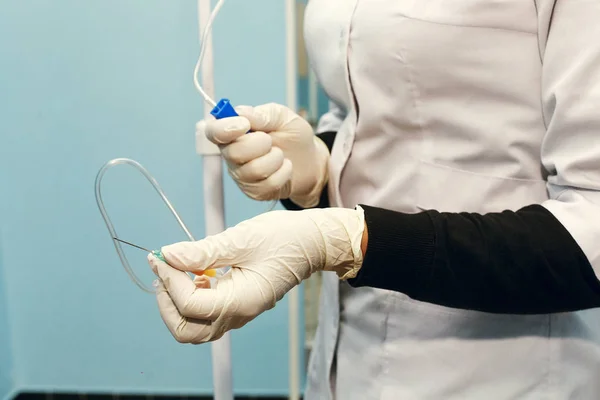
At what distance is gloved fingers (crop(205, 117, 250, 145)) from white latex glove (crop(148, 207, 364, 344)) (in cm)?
13

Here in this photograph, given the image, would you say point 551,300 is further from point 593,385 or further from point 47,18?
point 47,18

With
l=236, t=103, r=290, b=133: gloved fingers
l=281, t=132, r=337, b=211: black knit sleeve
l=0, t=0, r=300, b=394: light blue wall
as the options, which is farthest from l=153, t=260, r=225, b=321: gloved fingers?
l=0, t=0, r=300, b=394: light blue wall

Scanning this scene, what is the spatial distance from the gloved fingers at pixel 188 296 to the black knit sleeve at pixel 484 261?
15 cm

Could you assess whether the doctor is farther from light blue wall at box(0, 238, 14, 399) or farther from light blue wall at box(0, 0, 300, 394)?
light blue wall at box(0, 238, 14, 399)

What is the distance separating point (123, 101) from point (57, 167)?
0.70 ft

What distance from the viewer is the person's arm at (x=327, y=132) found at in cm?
83

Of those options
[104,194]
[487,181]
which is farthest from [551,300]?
[104,194]

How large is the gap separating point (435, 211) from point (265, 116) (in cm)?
27

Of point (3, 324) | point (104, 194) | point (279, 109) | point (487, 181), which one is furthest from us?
point (3, 324)

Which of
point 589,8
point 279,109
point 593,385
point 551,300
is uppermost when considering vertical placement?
point 589,8

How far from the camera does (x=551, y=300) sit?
0.52m

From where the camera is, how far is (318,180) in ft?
2.62

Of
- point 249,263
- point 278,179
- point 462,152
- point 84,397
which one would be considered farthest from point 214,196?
point 84,397

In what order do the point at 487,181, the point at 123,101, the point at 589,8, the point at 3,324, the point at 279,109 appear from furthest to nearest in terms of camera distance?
1. the point at 3,324
2. the point at 123,101
3. the point at 279,109
4. the point at 487,181
5. the point at 589,8
